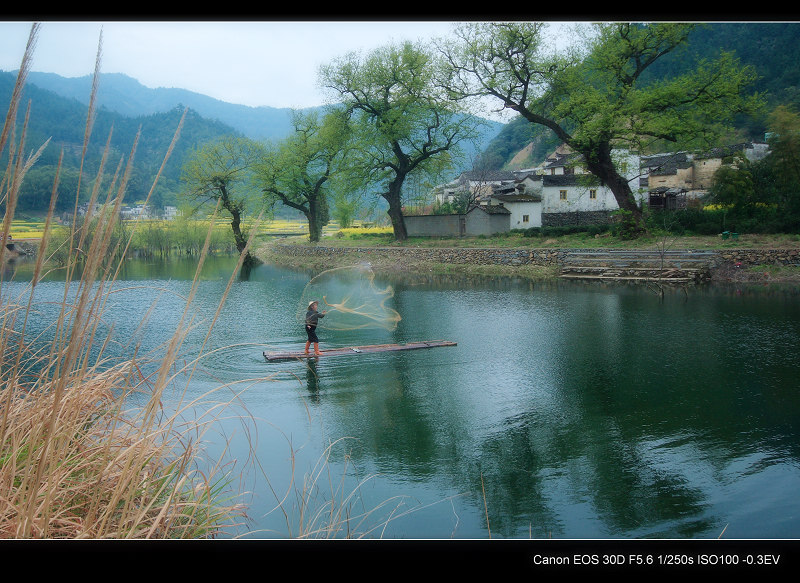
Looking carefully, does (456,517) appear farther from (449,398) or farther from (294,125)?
(294,125)

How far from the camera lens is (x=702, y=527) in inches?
131

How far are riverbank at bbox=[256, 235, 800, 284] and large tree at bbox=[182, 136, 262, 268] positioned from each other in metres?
1.84

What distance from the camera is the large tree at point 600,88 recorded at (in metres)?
12.4

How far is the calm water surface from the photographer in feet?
11.4

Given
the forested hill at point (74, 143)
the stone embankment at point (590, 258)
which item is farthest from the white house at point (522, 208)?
the forested hill at point (74, 143)

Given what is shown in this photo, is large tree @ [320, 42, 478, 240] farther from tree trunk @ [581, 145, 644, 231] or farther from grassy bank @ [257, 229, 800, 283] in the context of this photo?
tree trunk @ [581, 145, 644, 231]

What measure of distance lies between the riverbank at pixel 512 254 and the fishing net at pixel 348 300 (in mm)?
1011

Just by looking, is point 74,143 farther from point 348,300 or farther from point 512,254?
point 512,254

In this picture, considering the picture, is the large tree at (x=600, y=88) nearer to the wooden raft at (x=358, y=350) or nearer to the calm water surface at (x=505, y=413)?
the calm water surface at (x=505, y=413)

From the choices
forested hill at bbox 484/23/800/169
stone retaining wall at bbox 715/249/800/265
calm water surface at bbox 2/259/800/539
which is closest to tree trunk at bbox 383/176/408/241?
calm water surface at bbox 2/259/800/539

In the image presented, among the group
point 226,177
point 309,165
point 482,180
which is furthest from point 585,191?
point 226,177

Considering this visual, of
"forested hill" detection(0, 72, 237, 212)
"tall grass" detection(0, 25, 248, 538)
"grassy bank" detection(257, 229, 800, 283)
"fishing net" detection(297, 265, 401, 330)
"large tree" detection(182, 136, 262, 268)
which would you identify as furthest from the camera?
"grassy bank" detection(257, 229, 800, 283)

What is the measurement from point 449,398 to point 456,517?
2051 millimetres
